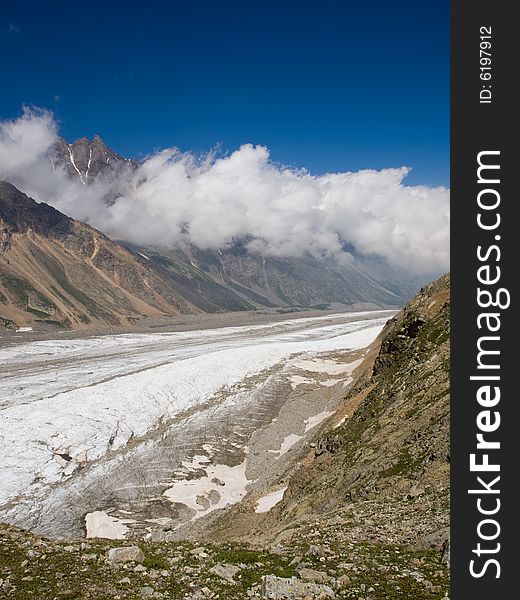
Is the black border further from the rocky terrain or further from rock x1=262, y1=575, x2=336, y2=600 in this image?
rock x1=262, y1=575, x2=336, y2=600

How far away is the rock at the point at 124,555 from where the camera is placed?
9.98 m

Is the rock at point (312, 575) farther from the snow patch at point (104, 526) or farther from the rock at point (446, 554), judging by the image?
the snow patch at point (104, 526)

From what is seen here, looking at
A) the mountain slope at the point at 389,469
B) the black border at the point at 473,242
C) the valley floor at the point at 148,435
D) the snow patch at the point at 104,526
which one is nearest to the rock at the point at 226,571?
the mountain slope at the point at 389,469

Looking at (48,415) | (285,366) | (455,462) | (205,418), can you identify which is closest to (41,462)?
(48,415)

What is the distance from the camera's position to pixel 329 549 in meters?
10.5

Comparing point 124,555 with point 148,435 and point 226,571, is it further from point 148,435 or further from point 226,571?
point 148,435

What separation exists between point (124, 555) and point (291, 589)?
3978 mm

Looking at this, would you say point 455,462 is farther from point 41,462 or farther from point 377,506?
point 41,462

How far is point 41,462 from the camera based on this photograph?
39.8m

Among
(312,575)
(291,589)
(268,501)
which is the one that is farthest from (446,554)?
(268,501)

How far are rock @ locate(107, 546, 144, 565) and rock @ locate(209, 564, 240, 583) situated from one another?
173cm

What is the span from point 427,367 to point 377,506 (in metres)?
10.6

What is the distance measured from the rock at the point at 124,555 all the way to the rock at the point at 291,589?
10.1 ft

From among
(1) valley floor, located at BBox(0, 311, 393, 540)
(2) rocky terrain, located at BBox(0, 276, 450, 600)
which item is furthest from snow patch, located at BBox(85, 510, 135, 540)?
(2) rocky terrain, located at BBox(0, 276, 450, 600)
